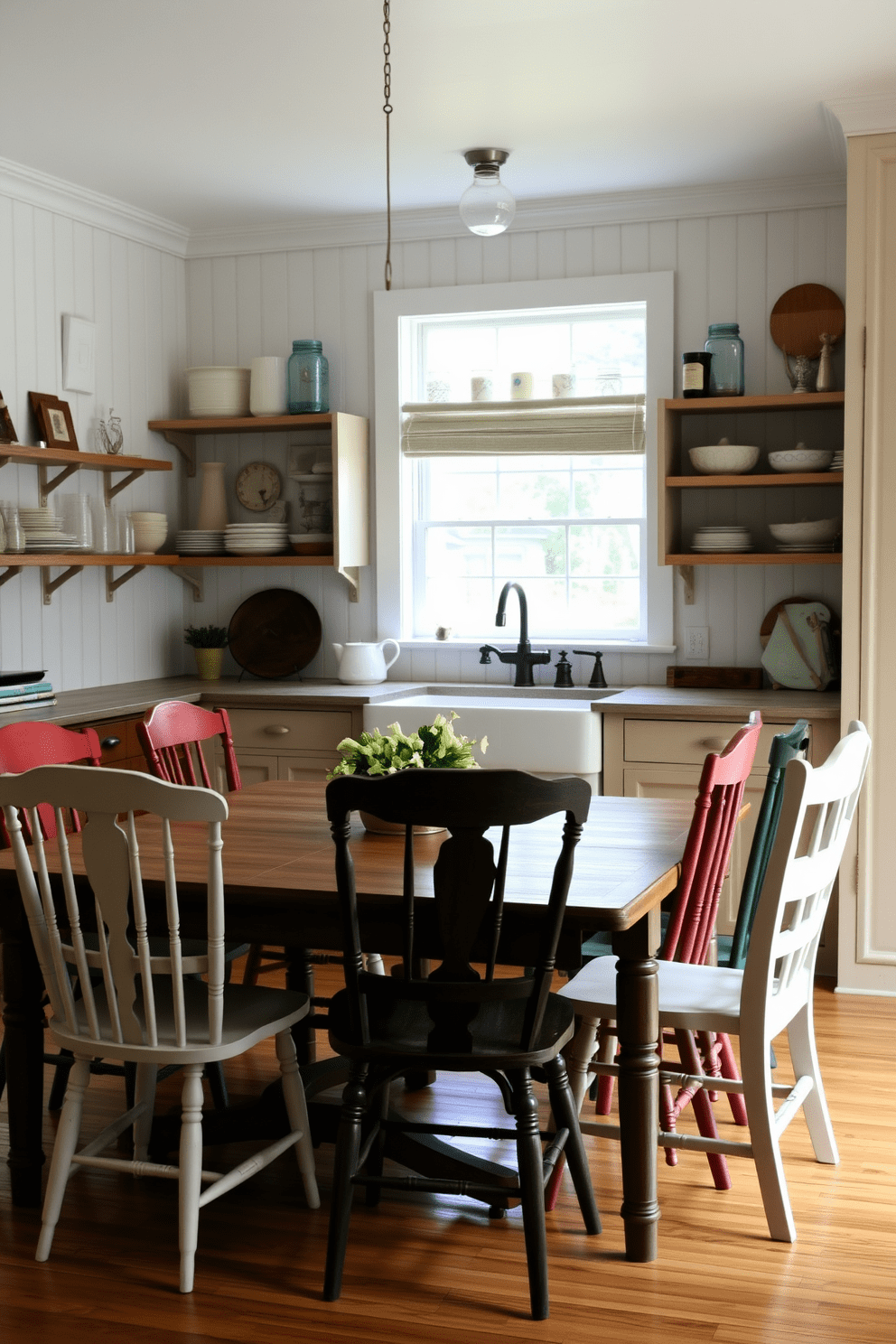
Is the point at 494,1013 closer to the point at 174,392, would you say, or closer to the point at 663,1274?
the point at 663,1274

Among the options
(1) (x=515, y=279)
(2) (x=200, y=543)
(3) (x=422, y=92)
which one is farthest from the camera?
(2) (x=200, y=543)

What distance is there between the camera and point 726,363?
15.1 feet

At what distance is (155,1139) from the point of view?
289 centimetres

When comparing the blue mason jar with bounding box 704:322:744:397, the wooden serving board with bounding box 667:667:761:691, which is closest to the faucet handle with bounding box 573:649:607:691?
the wooden serving board with bounding box 667:667:761:691

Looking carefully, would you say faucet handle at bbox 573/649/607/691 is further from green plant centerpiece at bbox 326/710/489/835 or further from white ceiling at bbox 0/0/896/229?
green plant centerpiece at bbox 326/710/489/835

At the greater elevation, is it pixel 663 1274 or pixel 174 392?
pixel 174 392

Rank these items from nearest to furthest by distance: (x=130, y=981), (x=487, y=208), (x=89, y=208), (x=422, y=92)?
(x=130, y=981)
(x=487, y=208)
(x=422, y=92)
(x=89, y=208)

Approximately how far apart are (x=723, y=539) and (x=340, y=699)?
144cm

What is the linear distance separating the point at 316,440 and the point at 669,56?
2225mm

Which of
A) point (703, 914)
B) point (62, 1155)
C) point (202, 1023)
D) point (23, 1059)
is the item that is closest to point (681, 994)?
point (703, 914)

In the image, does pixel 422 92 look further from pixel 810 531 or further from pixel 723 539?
pixel 810 531

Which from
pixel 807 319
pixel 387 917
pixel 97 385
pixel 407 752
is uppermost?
pixel 807 319

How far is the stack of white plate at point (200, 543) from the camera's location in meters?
5.30

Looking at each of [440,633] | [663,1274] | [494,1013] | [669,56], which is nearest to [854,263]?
[669,56]
